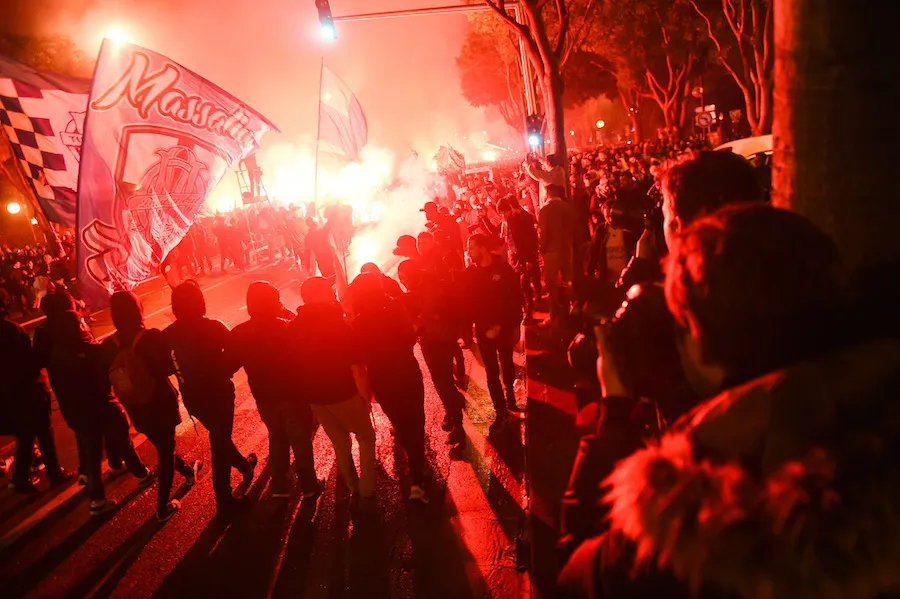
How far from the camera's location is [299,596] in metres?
3.82

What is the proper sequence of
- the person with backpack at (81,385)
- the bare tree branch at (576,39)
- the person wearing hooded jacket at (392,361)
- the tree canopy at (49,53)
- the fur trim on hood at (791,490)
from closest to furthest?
the fur trim on hood at (791,490), the person wearing hooded jacket at (392,361), the person with backpack at (81,385), the bare tree branch at (576,39), the tree canopy at (49,53)

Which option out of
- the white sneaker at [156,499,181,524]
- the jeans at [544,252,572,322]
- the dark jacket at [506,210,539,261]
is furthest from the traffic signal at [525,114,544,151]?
the white sneaker at [156,499,181,524]

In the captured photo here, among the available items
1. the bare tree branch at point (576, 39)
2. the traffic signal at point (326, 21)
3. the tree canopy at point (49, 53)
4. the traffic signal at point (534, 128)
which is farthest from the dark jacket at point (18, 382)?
the tree canopy at point (49, 53)

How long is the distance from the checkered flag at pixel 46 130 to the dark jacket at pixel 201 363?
88.1 inches

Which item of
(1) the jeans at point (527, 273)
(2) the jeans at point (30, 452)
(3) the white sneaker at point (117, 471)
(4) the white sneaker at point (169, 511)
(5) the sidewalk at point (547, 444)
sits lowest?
(4) the white sneaker at point (169, 511)

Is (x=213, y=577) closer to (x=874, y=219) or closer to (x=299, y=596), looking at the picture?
(x=299, y=596)

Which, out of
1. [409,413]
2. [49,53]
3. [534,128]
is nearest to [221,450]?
[409,413]

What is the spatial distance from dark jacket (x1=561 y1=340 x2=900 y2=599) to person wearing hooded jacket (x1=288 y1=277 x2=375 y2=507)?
3374 mm

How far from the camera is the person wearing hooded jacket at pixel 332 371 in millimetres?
4242

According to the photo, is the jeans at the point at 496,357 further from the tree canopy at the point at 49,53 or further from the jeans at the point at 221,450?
the tree canopy at the point at 49,53

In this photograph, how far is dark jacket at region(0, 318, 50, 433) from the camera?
5.11 metres

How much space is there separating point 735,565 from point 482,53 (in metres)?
45.7

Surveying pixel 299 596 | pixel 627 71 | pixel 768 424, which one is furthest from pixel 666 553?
pixel 627 71

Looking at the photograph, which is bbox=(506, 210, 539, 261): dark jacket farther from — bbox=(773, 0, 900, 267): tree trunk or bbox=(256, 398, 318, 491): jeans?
bbox=(773, 0, 900, 267): tree trunk
